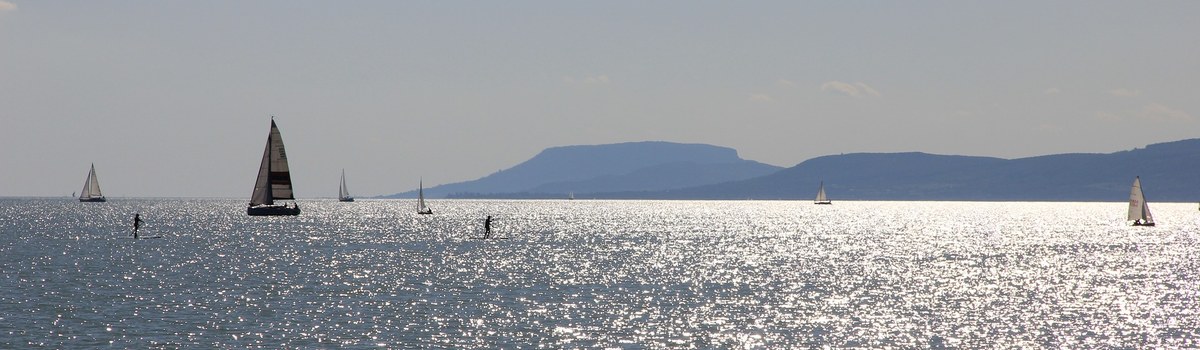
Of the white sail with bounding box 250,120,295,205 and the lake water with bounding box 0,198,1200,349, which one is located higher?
the white sail with bounding box 250,120,295,205

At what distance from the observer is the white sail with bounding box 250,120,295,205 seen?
14575 centimetres

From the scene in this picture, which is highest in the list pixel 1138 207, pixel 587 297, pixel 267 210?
pixel 1138 207

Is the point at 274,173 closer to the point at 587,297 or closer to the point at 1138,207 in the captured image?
the point at 587,297

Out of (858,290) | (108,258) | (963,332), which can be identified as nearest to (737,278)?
(858,290)

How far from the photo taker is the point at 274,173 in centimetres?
14800

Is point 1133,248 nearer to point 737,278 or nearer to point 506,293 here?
point 737,278

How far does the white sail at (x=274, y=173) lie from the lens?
14575cm

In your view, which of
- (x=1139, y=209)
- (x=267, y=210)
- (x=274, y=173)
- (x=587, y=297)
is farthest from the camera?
(x=1139, y=209)

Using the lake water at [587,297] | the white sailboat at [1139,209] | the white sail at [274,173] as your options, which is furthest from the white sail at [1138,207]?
the white sail at [274,173]

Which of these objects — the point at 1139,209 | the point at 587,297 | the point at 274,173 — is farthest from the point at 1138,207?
the point at 587,297

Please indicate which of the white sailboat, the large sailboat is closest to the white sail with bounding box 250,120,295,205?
the large sailboat

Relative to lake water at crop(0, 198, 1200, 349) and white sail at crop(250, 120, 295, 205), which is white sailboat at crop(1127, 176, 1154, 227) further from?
white sail at crop(250, 120, 295, 205)

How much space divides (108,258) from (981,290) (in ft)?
186

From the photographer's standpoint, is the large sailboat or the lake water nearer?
the lake water
